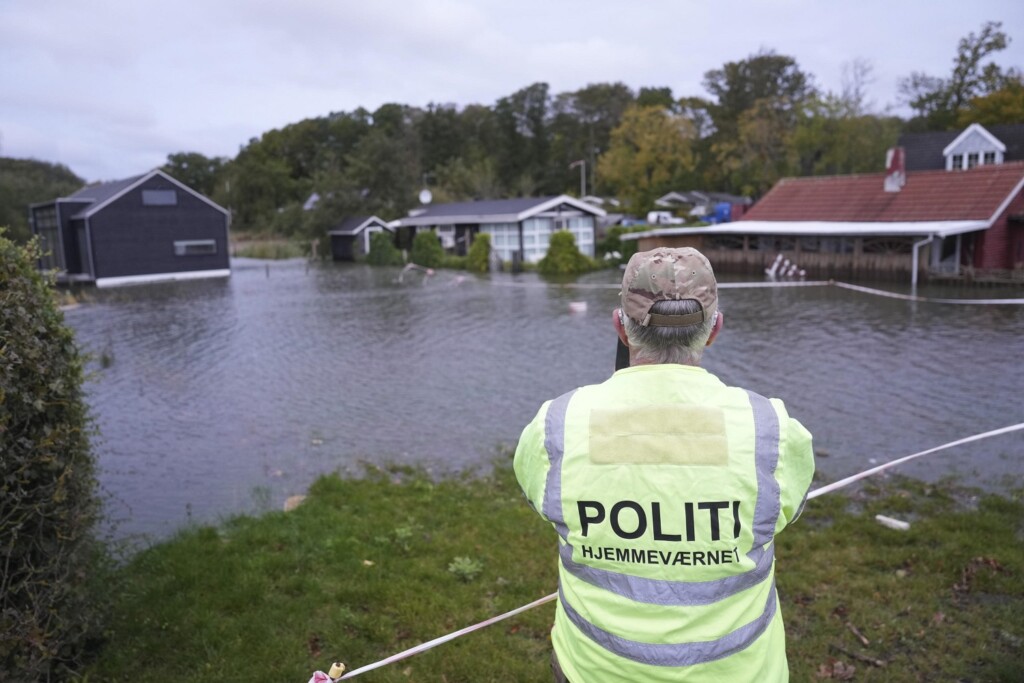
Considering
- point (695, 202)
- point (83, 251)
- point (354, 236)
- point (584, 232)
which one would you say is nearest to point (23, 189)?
point (83, 251)

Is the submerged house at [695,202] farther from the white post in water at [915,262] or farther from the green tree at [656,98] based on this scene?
the white post in water at [915,262]

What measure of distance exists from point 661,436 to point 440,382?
1059 cm

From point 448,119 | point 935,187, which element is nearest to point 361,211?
point 448,119

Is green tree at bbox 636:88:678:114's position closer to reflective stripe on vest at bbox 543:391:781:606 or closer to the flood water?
the flood water

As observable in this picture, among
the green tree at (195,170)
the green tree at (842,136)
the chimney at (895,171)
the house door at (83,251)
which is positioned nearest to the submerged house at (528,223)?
the chimney at (895,171)

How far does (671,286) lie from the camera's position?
1.98 m

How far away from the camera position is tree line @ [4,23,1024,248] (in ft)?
145

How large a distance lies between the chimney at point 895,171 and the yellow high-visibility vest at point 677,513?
31.1m

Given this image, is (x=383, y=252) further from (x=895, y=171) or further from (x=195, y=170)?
(x=195, y=170)

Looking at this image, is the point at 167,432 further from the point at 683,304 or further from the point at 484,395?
the point at 683,304

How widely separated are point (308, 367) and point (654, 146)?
46142 millimetres

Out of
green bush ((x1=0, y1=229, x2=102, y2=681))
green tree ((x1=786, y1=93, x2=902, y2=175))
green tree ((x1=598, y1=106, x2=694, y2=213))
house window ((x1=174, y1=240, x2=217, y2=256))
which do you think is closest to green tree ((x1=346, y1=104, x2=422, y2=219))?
house window ((x1=174, y1=240, x2=217, y2=256))

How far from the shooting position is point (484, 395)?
37.1ft

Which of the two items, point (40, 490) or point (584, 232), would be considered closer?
point (40, 490)
